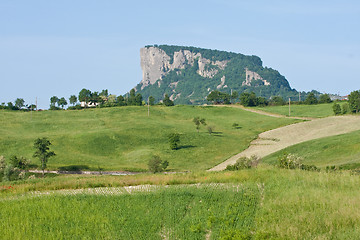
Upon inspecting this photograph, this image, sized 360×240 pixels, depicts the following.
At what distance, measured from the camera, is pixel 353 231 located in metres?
17.9

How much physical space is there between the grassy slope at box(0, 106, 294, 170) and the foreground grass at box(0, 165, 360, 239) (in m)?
51.4

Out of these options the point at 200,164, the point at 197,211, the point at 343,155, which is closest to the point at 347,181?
the point at 197,211

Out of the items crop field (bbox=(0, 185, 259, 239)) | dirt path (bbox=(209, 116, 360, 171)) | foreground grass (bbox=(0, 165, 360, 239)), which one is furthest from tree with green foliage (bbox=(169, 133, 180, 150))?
crop field (bbox=(0, 185, 259, 239))

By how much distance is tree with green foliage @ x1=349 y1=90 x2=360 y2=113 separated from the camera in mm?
134375

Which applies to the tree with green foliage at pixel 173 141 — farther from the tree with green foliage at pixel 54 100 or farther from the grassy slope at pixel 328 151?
the tree with green foliage at pixel 54 100

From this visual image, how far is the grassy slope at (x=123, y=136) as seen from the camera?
85.2 m

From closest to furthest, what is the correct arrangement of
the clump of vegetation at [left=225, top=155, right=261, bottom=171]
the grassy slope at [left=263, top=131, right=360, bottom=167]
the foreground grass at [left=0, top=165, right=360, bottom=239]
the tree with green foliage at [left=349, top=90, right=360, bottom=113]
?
the foreground grass at [left=0, top=165, right=360, bottom=239] < the clump of vegetation at [left=225, top=155, right=261, bottom=171] < the grassy slope at [left=263, top=131, right=360, bottom=167] < the tree with green foliage at [left=349, top=90, right=360, bottom=113]

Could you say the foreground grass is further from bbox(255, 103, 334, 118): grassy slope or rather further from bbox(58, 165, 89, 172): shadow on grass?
bbox(255, 103, 334, 118): grassy slope

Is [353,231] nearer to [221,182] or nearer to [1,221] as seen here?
[221,182]

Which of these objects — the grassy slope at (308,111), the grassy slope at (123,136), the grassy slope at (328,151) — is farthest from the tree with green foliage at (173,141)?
the grassy slope at (308,111)

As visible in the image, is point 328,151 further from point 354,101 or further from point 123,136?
point 354,101

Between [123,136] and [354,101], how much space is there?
245ft

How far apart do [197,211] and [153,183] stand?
22.3 ft

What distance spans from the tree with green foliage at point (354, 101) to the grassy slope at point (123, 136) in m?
22.9
